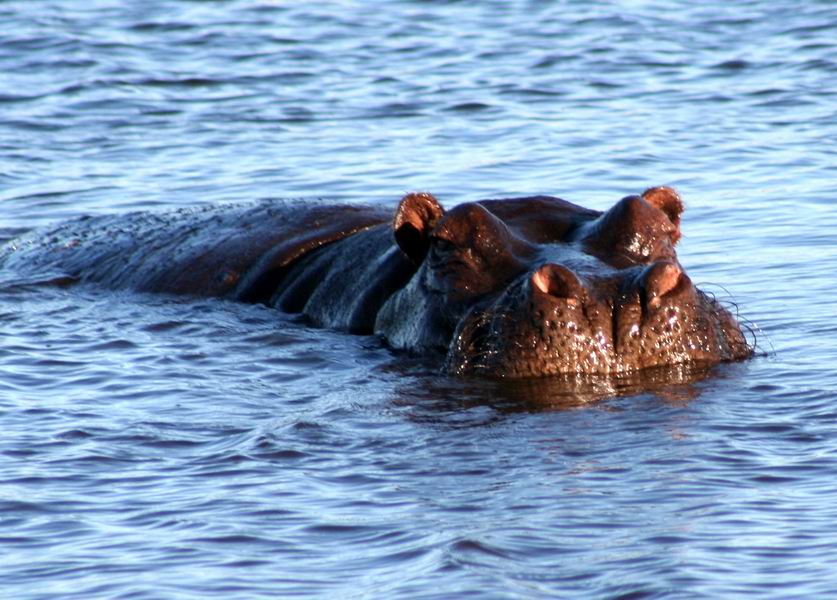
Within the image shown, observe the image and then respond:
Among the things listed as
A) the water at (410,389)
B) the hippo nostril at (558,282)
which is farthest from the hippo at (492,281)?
the water at (410,389)

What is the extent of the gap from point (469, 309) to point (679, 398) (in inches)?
45.9

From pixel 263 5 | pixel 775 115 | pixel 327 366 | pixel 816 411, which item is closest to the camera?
pixel 816 411

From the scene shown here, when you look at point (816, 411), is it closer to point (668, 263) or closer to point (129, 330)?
point (668, 263)

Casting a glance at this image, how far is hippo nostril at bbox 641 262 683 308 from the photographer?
817 centimetres

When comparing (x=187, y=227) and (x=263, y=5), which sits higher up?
(x=263, y=5)

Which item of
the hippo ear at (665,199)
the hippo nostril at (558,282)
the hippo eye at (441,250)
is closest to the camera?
the hippo nostril at (558,282)

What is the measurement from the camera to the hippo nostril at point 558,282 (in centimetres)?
812

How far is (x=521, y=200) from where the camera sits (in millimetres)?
9578

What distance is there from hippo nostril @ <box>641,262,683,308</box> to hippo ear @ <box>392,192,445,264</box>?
1.54 meters

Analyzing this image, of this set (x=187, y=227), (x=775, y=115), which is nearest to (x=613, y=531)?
(x=187, y=227)

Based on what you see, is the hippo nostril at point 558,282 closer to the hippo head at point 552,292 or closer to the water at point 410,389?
the hippo head at point 552,292

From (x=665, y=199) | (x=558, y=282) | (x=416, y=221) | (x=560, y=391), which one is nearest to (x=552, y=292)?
(x=558, y=282)

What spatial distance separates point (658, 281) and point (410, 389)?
1422mm

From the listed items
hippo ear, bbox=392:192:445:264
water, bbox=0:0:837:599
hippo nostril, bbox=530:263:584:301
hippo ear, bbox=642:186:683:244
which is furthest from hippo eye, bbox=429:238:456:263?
hippo ear, bbox=642:186:683:244
